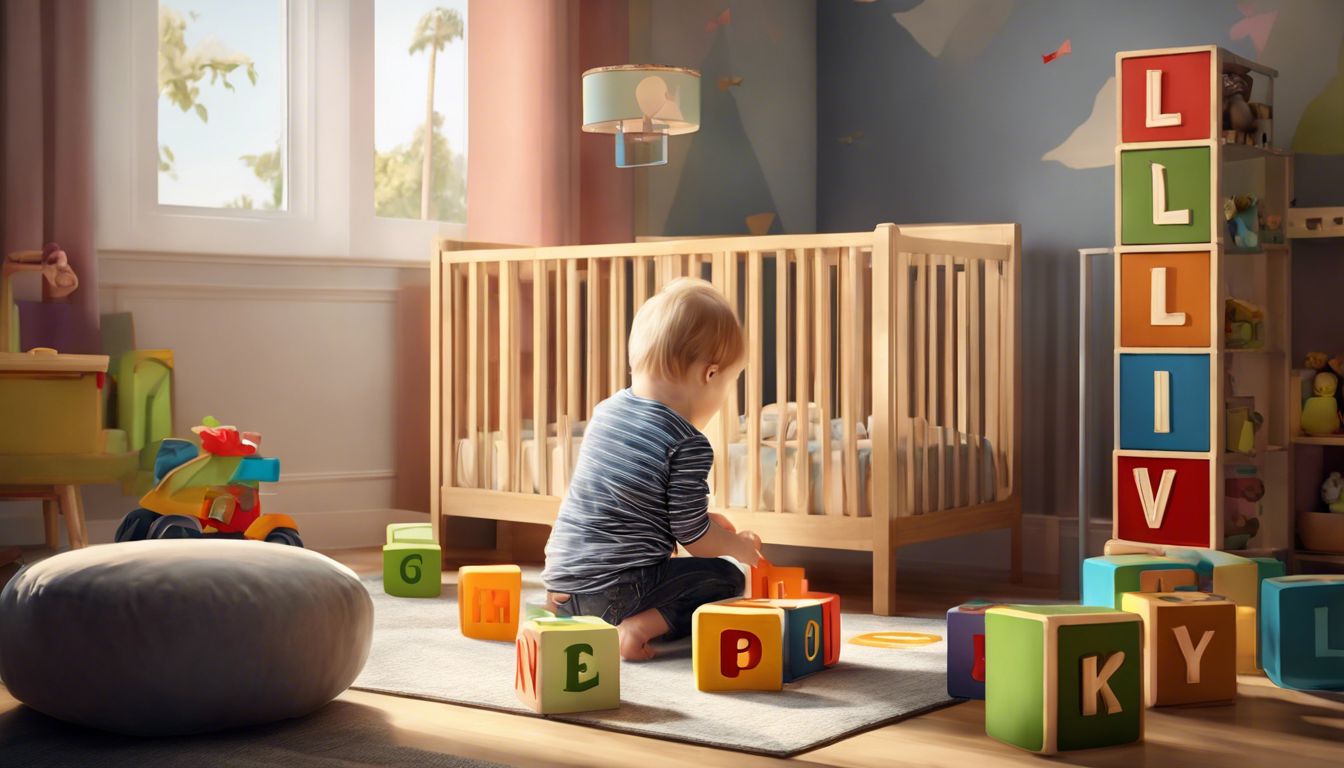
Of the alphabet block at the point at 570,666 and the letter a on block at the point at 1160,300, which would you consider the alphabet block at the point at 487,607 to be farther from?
the letter a on block at the point at 1160,300

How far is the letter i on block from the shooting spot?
1.63 m

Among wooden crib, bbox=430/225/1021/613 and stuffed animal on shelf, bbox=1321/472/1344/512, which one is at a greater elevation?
wooden crib, bbox=430/225/1021/613

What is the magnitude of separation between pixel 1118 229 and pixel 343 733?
190cm

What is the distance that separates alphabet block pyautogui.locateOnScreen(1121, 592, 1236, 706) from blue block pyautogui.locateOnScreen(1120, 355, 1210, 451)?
969mm

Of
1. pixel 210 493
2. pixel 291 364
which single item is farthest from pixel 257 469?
pixel 291 364

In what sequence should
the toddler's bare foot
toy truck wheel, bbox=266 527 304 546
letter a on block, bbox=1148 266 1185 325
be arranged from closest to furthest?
the toddler's bare foot, letter a on block, bbox=1148 266 1185 325, toy truck wheel, bbox=266 527 304 546

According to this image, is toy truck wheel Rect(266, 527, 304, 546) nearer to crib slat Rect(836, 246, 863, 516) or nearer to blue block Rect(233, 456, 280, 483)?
blue block Rect(233, 456, 280, 483)

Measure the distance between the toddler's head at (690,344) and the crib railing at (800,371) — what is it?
535 mm

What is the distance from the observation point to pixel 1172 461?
2.88 metres

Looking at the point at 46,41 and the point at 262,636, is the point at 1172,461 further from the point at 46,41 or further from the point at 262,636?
the point at 46,41

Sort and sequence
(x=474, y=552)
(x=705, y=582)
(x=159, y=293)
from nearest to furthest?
1. (x=705, y=582)
2. (x=159, y=293)
3. (x=474, y=552)

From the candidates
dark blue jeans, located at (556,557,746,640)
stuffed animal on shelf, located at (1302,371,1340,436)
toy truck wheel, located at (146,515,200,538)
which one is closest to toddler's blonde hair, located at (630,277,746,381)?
dark blue jeans, located at (556,557,746,640)

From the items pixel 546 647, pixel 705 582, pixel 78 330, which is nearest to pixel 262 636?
pixel 546 647

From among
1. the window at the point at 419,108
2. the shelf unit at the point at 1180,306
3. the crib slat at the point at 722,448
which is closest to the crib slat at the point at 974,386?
the shelf unit at the point at 1180,306
